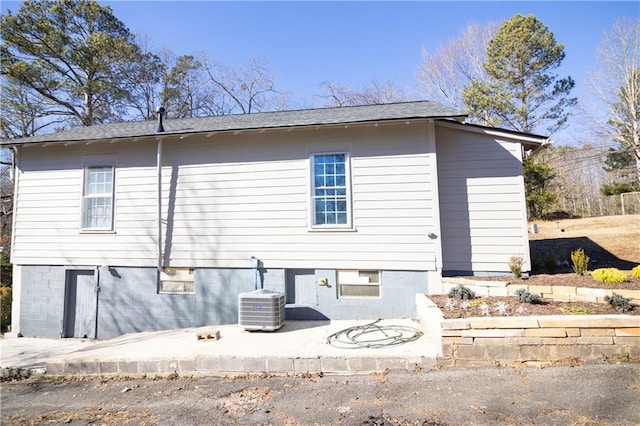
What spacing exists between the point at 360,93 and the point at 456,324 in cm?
1967

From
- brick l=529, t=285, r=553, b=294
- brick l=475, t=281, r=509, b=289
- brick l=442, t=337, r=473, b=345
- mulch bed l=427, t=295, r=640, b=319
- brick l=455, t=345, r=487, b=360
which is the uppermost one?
brick l=475, t=281, r=509, b=289

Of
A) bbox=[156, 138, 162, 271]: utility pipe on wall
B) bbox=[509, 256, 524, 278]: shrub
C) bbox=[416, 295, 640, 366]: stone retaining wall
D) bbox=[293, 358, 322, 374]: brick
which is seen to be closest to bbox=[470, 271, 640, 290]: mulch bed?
bbox=[509, 256, 524, 278]: shrub

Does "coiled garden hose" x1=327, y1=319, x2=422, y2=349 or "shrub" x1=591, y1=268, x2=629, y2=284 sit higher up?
"shrub" x1=591, y1=268, x2=629, y2=284

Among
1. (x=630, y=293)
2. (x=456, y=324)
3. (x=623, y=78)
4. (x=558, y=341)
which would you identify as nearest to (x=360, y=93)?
(x=623, y=78)

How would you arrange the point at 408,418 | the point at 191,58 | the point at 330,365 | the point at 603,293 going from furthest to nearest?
the point at 191,58
the point at 603,293
the point at 330,365
the point at 408,418

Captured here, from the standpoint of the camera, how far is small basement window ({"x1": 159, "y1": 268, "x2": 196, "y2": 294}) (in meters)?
7.29

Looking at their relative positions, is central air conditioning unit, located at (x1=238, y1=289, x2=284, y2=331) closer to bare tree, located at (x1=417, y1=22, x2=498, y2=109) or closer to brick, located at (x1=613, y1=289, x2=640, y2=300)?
brick, located at (x1=613, y1=289, x2=640, y2=300)

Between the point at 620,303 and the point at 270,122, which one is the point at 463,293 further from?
the point at 270,122

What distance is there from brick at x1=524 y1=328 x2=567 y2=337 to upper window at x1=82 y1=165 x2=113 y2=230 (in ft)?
27.6

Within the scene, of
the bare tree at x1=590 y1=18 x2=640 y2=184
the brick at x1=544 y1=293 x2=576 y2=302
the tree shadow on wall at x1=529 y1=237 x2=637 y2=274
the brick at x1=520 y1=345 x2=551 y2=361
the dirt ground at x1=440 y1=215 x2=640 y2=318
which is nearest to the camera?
the brick at x1=520 y1=345 x2=551 y2=361

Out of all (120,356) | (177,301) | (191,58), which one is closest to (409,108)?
(177,301)

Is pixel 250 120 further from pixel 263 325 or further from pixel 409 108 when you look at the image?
pixel 263 325

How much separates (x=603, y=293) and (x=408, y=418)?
370 cm

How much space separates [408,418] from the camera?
9.96ft
